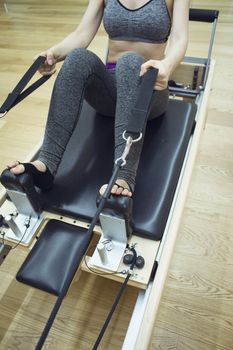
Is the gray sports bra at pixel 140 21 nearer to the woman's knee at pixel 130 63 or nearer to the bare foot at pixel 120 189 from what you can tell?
the woman's knee at pixel 130 63

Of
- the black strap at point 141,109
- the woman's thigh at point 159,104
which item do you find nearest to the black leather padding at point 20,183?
the black strap at point 141,109

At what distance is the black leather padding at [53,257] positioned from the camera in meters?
0.80

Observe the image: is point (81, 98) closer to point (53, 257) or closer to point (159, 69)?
point (159, 69)

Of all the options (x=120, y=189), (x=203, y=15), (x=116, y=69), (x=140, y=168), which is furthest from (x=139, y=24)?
(x=120, y=189)

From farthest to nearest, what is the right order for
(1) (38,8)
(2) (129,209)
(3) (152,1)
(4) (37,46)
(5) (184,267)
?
1. (1) (38,8)
2. (4) (37,46)
3. (5) (184,267)
4. (3) (152,1)
5. (2) (129,209)

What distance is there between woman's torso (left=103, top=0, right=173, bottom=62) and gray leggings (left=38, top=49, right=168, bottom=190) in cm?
22

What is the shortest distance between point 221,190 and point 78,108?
84cm

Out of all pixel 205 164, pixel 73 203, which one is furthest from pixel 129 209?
pixel 205 164

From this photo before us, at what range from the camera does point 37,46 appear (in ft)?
9.02

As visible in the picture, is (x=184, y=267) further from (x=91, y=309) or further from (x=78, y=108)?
(x=78, y=108)

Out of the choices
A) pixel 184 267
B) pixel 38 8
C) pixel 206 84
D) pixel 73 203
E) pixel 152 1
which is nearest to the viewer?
pixel 73 203

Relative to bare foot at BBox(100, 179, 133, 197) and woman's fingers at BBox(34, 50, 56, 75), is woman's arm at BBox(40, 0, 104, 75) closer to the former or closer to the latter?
woman's fingers at BBox(34, 50, 56, 75)

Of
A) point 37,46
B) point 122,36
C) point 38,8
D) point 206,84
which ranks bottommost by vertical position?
point 122,36

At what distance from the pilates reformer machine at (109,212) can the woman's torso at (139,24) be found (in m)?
0.27
